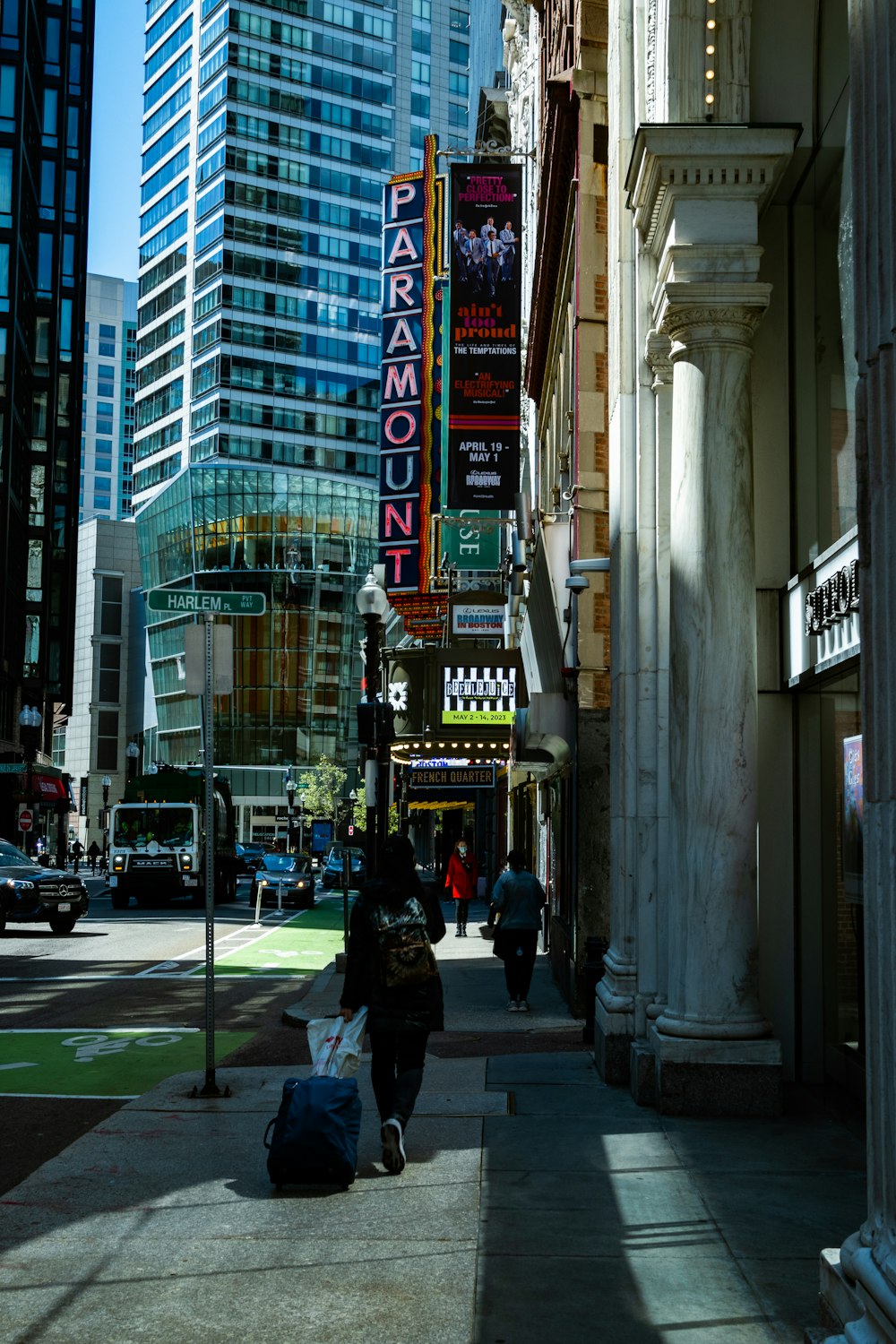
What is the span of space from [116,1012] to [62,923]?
12638 millimetres

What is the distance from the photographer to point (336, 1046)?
8.06 m

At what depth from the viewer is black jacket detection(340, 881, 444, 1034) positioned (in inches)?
327

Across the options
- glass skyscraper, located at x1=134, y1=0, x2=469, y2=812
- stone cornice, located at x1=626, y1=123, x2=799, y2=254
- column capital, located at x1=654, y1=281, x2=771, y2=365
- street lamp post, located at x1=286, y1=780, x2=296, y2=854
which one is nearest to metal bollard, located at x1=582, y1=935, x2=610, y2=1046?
column capital, located at x1=654, y1=281, x2=771, y2=365

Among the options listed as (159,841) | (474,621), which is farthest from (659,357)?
(159,841)

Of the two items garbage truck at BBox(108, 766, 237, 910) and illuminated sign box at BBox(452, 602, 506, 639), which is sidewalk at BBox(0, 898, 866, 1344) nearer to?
illuminated sign box at BBox(452, 602, 506, 639)

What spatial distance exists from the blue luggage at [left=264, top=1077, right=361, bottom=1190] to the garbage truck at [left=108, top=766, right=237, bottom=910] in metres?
32.7

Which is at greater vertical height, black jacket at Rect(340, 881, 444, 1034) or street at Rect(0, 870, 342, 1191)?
black jacket at Rect(340, 881, 444, 1034)

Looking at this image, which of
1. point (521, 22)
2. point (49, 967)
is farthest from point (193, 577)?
point (49, 967)

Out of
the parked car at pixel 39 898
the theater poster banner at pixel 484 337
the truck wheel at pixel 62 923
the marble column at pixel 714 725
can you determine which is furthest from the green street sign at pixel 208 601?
the truck wheel at pixel 62 923

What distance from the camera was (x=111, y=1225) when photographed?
7102 millimetres

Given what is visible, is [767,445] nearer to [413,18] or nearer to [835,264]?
[835,264]

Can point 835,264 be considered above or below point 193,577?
below

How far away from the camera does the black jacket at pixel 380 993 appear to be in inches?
327

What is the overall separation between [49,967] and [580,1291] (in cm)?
1756
